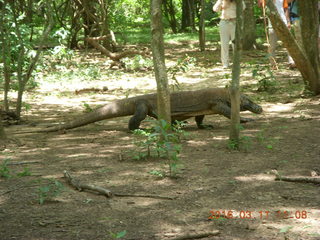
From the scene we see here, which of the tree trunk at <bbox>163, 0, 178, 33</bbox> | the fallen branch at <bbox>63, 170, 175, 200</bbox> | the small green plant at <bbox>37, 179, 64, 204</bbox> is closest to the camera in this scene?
the small green plant at <bbox>37, 179, 64, 204</bbox>

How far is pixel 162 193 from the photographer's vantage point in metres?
3.36

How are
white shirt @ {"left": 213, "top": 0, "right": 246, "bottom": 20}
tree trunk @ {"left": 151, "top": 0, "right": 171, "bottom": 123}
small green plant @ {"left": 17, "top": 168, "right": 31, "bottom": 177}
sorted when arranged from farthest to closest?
white shirt @ {"left": 213, "top": 0, "right": 246, "bottom": 20}
tree trunk @ {"left": 151, "top": 0, "right": 171, "bottom": 123}
small green plant @ {"left": 17, "top": 168, "right": 31, "bottom": 177}

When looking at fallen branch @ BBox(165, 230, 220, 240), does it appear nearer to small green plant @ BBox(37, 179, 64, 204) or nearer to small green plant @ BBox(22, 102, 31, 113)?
small green plant @ BBox(37, 179, 64, 204)

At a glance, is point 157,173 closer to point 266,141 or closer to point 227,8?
point 266,141

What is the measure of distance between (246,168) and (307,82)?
3496 mm

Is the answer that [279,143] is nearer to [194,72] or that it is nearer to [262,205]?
[262,205]

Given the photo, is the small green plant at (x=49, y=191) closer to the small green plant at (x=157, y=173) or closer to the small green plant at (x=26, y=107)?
the small green plant at (x=157, y=173)

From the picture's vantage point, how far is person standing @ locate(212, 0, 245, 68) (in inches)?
377

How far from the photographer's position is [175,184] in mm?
3562

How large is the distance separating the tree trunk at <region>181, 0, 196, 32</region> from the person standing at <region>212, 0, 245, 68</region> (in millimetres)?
9885

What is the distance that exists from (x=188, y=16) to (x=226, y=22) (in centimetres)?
1094

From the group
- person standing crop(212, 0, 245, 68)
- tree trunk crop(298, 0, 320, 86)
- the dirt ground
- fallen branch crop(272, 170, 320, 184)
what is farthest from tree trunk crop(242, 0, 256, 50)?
fallen branch crop(272, 170, 320, 184)

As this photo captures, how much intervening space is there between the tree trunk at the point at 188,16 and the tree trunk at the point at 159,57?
15467 mm
